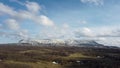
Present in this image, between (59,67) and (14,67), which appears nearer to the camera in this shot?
(14,67)

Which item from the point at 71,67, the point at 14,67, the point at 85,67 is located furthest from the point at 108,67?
the point at 14,67

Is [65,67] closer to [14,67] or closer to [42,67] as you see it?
[42,67]

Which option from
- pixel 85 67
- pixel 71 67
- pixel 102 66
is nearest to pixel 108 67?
pixel 102 66

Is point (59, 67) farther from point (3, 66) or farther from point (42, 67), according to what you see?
point (3, 66)

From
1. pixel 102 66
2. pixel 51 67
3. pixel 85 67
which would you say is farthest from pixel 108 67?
pixel 51 67

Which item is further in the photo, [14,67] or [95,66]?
[95,66]

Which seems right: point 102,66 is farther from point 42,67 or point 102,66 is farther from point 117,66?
point 42,67

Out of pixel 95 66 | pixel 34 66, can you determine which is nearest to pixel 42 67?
pixel 34 66
